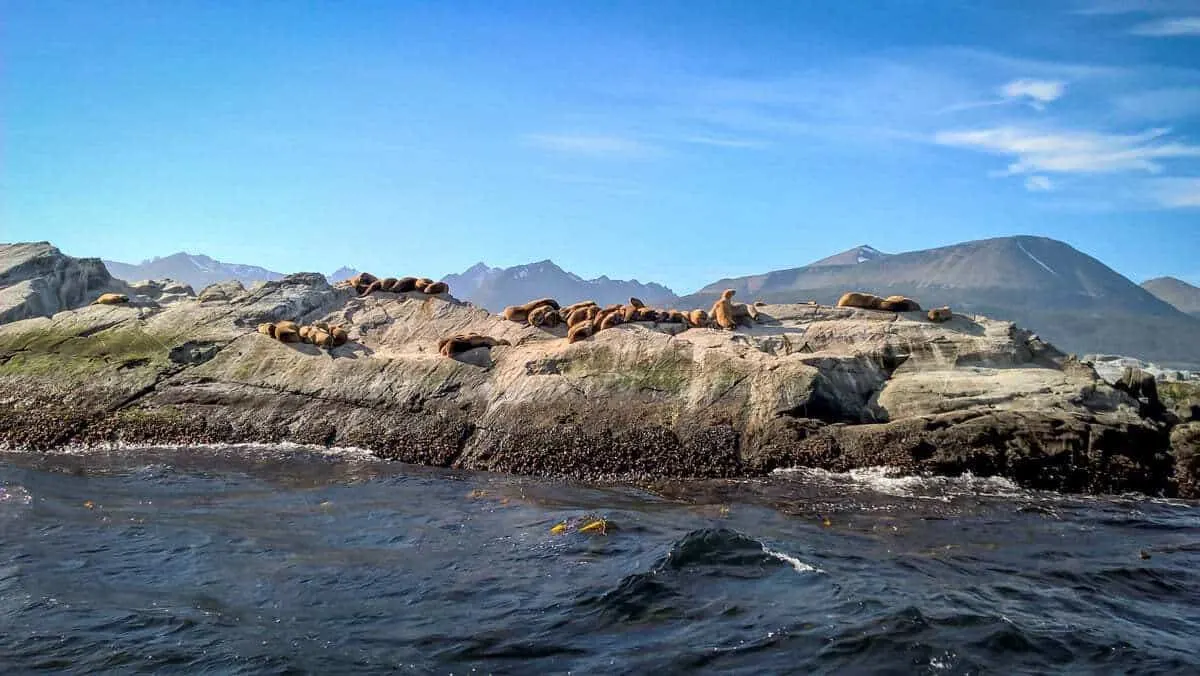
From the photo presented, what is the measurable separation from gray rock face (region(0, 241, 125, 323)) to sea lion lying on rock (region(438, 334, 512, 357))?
9.96 meters

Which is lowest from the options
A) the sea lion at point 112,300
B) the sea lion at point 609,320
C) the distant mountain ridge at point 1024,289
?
the sea lion at point 609,320

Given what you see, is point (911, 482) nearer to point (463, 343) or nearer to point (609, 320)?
point (609, 320)

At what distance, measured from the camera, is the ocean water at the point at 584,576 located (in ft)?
21.6

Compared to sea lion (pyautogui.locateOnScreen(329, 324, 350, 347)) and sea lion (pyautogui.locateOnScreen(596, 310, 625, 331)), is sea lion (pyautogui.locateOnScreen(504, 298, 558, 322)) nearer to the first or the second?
sea lion (pyautogui.locateOnScreen(596, 310, 625, 331))

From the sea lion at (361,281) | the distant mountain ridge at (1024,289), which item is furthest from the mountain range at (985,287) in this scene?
the sea lion at (361,281)

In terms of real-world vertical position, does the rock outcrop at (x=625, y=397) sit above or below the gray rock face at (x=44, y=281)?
below

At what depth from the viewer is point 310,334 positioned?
16.1 metres

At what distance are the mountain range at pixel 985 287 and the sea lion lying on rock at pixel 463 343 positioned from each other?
57.4 meters

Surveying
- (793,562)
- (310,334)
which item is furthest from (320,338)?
(793,562)

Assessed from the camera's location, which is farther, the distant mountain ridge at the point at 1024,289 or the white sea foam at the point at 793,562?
the distant mountain ridge at the point at 1024,289

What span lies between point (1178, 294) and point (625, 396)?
12570 cm

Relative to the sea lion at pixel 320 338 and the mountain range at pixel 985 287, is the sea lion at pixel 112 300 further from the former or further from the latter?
the mountain range at pixel 985 287

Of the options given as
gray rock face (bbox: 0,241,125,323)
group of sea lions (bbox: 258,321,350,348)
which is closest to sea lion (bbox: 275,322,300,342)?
group of sea lions (bbox: 258,321,350,348)

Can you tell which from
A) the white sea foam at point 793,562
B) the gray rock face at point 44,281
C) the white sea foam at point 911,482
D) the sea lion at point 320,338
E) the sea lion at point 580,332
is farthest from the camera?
the gray rock face at point 44,281
